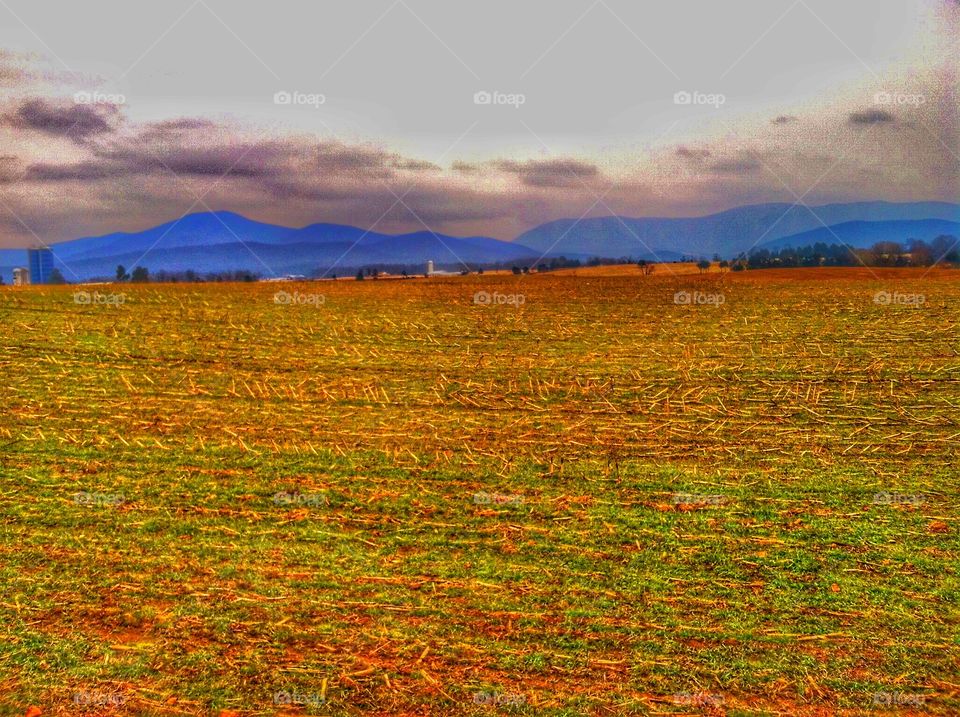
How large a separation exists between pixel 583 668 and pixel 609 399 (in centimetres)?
701

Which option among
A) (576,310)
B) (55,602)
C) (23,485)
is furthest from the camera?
(576,310)

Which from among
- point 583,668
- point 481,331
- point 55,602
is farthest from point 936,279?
point 55,602

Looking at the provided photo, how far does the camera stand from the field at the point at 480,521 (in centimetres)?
543

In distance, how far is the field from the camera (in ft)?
17.8

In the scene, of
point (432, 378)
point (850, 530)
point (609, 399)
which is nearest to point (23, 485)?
point (432, 378)

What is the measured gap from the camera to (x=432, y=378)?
13.1m

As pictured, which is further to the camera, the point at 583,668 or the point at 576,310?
the point at 576,310

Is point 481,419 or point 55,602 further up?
point 481,419

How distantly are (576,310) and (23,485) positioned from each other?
538 inches

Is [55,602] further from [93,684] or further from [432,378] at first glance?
[432,378]

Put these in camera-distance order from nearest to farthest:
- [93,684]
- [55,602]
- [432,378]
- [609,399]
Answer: [93,684] < [55,602] < [609,399] < [432,378]

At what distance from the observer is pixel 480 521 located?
26.3ft

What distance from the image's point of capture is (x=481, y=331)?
16672 millimetres

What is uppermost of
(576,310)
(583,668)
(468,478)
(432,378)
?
(576,310)
